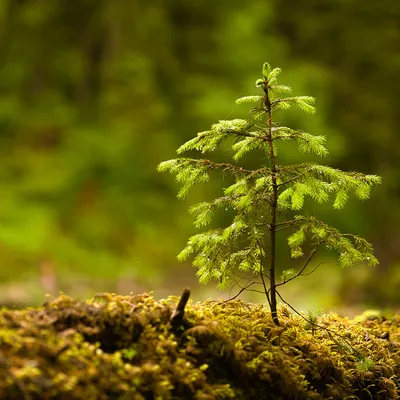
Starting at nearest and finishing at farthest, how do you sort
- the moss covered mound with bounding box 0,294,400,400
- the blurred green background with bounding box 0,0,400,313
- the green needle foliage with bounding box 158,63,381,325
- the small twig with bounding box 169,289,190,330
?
the moss covered mound with bounding box 0,294,400,400 → the small twig with bounding box 169,289,190,330 → the green needle foliage with bounding box 158,63,381,325 → the blurred green background with bounding box 0,0,400,313

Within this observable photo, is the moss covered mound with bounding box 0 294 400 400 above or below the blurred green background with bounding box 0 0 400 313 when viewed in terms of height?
below

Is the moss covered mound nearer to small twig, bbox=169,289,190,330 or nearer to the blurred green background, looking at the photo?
small twig, bbox=169,289,190,330

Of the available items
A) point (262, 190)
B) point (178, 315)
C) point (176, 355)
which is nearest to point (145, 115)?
point (262, 190)

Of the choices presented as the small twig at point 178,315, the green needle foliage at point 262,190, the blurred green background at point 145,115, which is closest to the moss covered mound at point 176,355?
the small twig at point 178,315

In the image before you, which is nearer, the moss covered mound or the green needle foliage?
the moss covered mound

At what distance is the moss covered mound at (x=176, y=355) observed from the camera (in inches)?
81.0

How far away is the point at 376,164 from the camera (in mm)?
21094

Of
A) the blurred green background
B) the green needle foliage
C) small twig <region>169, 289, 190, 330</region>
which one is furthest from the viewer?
the blurred green background

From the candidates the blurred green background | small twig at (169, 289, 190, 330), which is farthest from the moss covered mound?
the blurred green background

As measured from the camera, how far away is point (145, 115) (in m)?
17.2

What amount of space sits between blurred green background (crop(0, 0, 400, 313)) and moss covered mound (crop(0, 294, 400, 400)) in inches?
314

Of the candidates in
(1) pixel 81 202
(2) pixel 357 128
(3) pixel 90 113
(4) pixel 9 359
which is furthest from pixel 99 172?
(4) pixel 9 359

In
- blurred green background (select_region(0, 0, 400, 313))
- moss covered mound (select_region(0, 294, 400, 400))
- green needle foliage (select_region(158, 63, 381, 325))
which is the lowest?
moss covered mound (select_region(0, 294, 400, 400))

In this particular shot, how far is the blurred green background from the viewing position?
46.8 feet
